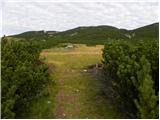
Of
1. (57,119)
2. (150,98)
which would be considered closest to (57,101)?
(57,119)

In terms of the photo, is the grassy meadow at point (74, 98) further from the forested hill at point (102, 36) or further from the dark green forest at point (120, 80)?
the forested hill at point (102, 36)

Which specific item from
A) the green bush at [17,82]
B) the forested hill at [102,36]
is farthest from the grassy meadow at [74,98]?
the forested hill at [102,36]

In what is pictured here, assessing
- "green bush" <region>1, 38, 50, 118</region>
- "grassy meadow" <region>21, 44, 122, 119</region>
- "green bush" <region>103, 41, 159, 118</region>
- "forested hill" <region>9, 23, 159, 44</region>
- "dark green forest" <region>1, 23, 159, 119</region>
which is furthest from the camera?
"forested hill" <region>9, 23, 159, 44</region>

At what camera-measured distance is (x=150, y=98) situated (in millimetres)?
14875

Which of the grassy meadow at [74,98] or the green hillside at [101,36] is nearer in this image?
the grassy meadow at [74,98]

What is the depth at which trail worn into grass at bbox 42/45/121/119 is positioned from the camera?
19891mm

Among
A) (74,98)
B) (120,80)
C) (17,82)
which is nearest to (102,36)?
(74,98)

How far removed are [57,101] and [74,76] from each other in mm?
4683

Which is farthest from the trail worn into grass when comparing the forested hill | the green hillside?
the forested hill

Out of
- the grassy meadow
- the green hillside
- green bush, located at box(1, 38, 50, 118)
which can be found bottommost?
the grassy meadow

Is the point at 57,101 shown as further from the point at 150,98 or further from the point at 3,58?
the point at 150,98

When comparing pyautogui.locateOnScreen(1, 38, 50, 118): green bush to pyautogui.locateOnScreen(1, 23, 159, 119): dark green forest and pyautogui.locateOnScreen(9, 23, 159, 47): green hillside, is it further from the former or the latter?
pyautogui.locateOnScreen(9, 23, 159, 47): green hillside

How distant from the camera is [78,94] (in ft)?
73.4

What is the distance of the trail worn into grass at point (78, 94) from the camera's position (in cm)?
1989
